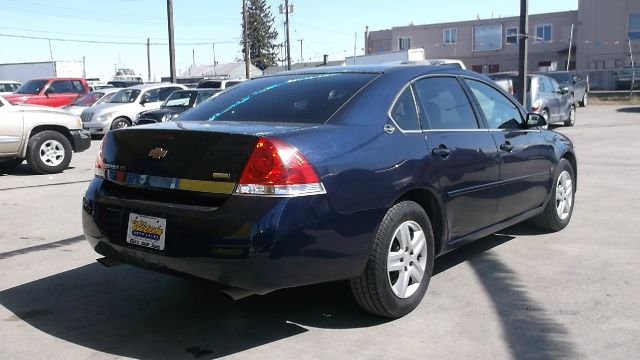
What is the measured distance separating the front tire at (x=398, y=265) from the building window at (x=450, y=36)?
54.5 metres

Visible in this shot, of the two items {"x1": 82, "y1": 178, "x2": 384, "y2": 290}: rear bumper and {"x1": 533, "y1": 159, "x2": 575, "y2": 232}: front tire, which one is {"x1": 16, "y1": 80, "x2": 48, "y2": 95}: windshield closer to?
{"x1": 533, "y1": 159, "x2": 575, "y2": 232}: front tire

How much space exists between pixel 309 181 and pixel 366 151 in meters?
0.49

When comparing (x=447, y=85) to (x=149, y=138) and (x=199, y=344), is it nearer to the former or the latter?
(x=149, y=138)

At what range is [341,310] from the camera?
419cm

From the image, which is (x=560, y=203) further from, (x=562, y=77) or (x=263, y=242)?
(x=562, y=77)

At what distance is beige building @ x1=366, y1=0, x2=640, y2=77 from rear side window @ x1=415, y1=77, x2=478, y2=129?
37.8 meters

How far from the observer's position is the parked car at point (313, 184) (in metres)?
3.36

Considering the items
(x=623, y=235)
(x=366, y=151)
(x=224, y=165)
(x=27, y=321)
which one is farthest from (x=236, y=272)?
(x=623, y=235)

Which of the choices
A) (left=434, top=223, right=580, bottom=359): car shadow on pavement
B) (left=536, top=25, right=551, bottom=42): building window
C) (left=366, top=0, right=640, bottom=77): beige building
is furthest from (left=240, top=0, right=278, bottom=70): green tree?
(left=434, top=223, right=580, bottom=359): car shadow on pavement

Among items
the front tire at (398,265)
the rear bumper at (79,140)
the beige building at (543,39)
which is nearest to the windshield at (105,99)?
the rear bumper at (79,140)

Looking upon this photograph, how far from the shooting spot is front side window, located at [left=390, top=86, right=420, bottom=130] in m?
4.14

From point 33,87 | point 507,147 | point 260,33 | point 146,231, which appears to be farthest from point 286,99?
point 260,33

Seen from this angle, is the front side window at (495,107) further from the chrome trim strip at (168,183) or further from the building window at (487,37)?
the building window at (487,37)

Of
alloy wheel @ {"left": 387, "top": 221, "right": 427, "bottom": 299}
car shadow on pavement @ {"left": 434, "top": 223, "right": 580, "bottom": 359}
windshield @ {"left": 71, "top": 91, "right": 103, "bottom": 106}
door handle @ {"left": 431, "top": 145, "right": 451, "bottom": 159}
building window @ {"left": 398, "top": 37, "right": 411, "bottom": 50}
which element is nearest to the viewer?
car shadow on pavement @ {"left": 434, "top": 223, "right": 580, "bottom": 359}
